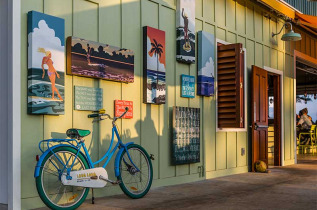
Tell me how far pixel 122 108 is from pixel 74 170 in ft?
3.96

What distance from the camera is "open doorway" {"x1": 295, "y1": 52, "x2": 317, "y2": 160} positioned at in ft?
37.3

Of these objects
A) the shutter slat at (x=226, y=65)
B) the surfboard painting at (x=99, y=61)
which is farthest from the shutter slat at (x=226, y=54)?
the surfboard painting at (x=99, y=61)

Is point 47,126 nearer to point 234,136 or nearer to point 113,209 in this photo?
point 113,209

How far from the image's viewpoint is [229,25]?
24.9 ft

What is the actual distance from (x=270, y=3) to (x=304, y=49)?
2877 millimetres

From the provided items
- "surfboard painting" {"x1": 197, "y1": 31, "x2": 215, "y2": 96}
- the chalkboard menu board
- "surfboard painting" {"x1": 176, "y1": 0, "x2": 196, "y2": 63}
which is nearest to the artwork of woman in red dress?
the chalkboard menu board

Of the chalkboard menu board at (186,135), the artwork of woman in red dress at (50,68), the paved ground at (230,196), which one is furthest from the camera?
the chalkboard menu board at (186,135)

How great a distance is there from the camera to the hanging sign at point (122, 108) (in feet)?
16.9

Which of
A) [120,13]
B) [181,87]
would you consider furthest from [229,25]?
[120,13]

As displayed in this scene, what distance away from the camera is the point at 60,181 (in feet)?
13.6

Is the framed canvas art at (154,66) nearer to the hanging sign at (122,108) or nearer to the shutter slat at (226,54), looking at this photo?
the hanging sign at (122,108)

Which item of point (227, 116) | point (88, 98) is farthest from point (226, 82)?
point (88, 98)

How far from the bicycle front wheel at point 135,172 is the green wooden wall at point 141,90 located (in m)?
0.22
